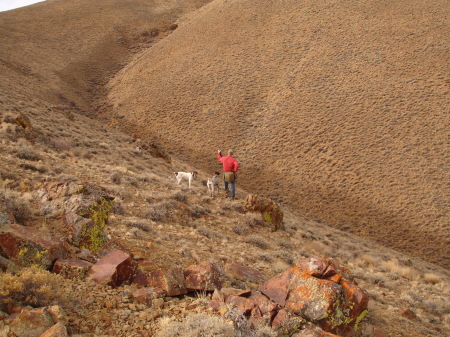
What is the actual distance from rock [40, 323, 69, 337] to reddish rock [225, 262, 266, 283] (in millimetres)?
3077

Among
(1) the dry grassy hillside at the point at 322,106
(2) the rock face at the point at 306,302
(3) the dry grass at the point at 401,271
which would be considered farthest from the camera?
(1) the dry grassy hillside at the point at 322,106

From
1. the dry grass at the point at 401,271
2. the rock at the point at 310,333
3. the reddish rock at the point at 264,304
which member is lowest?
the dry grass at the point at 401,271

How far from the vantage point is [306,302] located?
15.4 ft

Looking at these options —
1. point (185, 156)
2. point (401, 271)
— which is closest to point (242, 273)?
point (401, 271)

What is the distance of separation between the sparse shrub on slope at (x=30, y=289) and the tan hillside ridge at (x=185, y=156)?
2 centimetres

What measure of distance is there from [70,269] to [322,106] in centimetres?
2419

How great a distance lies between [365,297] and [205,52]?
34243mm

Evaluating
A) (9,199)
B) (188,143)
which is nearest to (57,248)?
(9,199)

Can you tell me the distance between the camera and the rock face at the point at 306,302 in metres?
4.20

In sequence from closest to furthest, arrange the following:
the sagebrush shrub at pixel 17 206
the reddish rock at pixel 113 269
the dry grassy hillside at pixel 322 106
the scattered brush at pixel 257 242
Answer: the reddish rock at pixel 113 269
the sagebrush shrub at pixel 17 206
the scattered brush at pixel 257 242
the dry grassy hillside at pixel 322 106

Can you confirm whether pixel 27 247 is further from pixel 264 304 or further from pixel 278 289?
pixel 278 289

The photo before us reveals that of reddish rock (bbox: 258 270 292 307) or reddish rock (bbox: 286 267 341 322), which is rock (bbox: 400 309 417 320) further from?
reddish rock (bbox: 258 270 292 307)

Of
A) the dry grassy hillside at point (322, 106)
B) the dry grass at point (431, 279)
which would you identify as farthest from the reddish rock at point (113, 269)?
the dry grassy hillside at point (322, 106)

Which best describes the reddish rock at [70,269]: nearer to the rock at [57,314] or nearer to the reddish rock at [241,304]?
the rock at [57,314]
